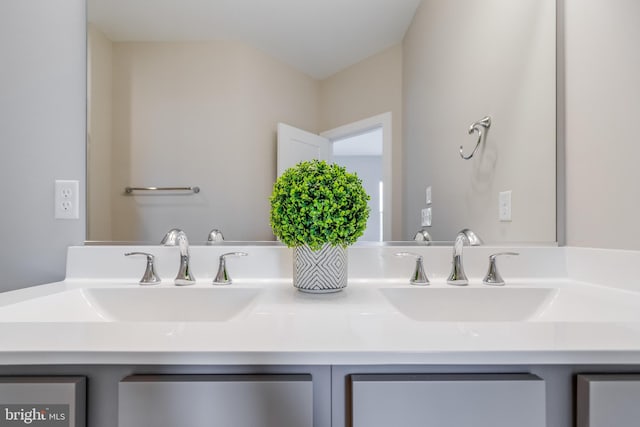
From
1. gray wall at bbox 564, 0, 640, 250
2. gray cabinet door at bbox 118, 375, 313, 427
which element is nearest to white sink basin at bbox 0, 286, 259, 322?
gray cabinet door at bbox 118, 375, 313, 427

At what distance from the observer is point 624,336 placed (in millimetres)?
536

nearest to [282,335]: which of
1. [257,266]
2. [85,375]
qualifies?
[85,375]

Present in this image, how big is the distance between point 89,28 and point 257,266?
36.8 inches

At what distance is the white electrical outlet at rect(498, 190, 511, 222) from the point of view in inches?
44.7

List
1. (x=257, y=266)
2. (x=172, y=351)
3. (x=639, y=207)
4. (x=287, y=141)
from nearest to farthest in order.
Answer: (x=172, y=351)
(x=639, y=207)
(x=257, y=266)
(x=287, y=141)

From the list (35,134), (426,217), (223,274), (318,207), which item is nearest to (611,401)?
(318,207)

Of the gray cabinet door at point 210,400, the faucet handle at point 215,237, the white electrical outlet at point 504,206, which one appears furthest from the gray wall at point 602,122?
the faucet handle at point 215,237

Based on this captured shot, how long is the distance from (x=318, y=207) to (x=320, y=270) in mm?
163

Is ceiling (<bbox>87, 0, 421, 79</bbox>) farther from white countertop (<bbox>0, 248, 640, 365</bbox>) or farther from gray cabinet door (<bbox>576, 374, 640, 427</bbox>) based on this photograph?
gray cabinet door (<bbox>576, 374, 640, 427</bbox>)

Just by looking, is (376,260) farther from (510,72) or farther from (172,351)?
(510,72)

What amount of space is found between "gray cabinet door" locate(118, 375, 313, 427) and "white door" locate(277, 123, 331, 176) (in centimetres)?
75

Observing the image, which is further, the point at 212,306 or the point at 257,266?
the point at 257,266

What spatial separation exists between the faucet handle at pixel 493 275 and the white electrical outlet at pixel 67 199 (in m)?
1.25

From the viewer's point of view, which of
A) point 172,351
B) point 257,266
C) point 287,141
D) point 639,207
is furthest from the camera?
point 287,141
